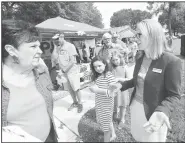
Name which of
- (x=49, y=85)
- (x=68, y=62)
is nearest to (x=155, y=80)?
(x=49, y=85)

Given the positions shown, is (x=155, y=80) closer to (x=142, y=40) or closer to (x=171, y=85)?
(x=171, y=85)

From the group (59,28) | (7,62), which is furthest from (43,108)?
(59,28)

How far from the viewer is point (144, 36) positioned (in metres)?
1.08

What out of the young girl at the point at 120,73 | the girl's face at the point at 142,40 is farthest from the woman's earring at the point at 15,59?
the young girl at the point at 120,73

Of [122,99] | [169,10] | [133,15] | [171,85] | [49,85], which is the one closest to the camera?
[171,85]

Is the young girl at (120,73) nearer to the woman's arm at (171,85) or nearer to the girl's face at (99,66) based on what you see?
the girl's face at (99,66)

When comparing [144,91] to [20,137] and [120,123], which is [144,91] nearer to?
[20,137]

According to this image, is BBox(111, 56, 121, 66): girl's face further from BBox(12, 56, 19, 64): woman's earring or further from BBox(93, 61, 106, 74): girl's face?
BBox(12, 56, 19, 64): woman's earring

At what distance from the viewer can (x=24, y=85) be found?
116 cm

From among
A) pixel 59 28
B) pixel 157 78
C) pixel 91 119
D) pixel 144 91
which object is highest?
pixel 59 28

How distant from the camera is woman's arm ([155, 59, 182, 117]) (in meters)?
1.02

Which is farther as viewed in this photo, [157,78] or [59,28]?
[59,28]

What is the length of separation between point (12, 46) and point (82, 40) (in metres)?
7.82

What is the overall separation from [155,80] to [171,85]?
106 millimetres
